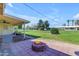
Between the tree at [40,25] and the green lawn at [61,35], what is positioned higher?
the tree at [40,25]

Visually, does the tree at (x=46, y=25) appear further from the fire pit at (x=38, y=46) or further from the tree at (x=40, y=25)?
the fire pit at (x=38, y=46)

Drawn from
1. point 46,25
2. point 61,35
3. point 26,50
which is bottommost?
point 26,50

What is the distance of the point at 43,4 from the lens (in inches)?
228

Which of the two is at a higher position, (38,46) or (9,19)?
(9,19)

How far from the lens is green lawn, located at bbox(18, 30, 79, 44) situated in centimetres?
579

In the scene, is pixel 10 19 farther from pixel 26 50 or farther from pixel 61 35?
pixel 61 35

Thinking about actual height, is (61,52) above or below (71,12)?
below

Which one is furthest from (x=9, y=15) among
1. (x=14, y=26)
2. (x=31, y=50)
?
(x=31, y=50)

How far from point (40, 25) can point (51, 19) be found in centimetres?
15

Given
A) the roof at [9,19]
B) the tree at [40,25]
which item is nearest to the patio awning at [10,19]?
the roof at [9,19]

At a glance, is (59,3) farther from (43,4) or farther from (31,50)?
(31,50)

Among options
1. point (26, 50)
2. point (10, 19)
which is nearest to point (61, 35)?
point (26, 50)

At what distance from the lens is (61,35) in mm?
5820

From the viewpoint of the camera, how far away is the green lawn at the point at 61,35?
5785 millimetres
